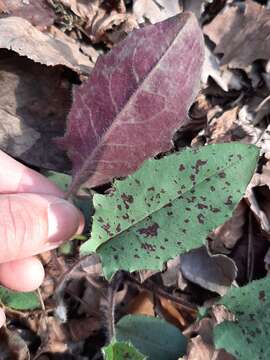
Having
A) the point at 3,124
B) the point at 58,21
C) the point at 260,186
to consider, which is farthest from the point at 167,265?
the point at 58,21

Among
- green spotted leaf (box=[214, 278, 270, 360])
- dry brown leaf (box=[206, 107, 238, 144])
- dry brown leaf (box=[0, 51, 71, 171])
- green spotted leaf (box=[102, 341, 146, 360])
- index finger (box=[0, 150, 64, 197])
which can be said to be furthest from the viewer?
dry brown leaf (box=[206, 107, 238, 144])

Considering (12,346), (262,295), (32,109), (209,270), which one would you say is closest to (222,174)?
(262,295)

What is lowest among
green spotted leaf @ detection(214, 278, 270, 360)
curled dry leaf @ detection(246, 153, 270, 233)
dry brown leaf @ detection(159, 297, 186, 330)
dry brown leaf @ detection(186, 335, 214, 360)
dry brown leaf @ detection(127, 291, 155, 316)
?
dry brown leaf @ detection(127, 291, 155, 316)

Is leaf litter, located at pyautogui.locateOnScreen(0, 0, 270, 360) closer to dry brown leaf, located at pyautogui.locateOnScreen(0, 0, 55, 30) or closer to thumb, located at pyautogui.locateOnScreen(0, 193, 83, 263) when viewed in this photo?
dry brown leaf, located at pyautogui.locateOnScreen(0, 0, 55, 30)

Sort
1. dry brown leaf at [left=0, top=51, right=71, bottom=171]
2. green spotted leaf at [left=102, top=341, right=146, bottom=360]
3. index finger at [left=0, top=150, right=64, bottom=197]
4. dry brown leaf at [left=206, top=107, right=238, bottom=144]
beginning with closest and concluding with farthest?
green spotted leaf at [left=102, top=341, right=146, bottom=360] → index finger at [left=0, top=150, right=64, bottom=197] → dry brown leaf at [left=0, top=51, right=71, bottom=171] → dry brown leaf at [left=206, top=107, right=238, bottom=144]

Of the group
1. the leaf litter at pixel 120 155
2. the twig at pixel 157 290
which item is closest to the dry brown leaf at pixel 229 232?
the leaf litter at pixel 120 155

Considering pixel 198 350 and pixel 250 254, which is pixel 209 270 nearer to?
pixel 250 254

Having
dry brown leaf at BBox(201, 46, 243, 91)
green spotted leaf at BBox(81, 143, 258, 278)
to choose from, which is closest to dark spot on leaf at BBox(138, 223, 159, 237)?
green spotted leaf at BBox(81, 143, 258, 278)

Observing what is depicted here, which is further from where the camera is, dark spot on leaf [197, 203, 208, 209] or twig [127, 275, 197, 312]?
twig [127, 275, 197, 312]
